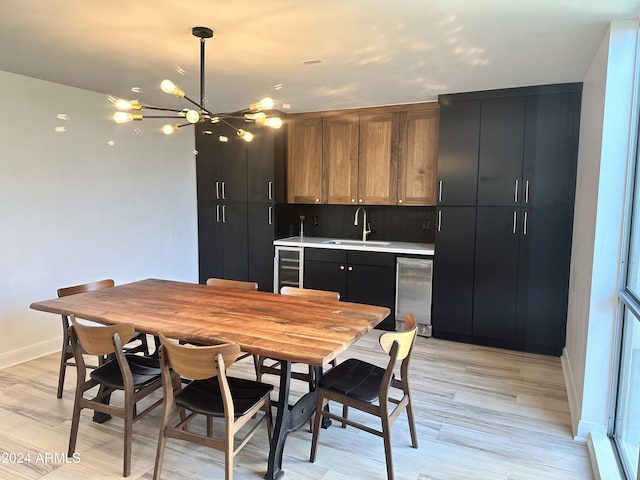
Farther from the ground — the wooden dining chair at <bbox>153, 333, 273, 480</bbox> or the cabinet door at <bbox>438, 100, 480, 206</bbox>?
the cabinet door at <bbox>438, 100, 480, 206</bbox>

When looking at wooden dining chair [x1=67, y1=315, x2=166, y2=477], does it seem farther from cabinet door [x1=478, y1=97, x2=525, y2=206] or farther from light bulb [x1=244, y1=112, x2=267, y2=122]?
cabinet door [x1=478, y1=97, x2=525, y2=206]

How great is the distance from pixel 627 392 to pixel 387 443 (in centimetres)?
137

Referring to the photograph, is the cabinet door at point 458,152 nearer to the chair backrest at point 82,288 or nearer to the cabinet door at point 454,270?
the cabinet door at point 454,270

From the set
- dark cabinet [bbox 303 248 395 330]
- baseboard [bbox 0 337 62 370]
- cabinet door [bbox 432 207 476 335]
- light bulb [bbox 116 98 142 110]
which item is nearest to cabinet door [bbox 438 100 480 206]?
cabinet door [bbox 432 207 476 335]

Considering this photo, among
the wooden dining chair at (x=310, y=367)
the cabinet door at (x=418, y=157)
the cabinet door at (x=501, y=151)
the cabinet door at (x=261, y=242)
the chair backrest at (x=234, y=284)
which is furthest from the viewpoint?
the cabinet door at (x=261, y=242)

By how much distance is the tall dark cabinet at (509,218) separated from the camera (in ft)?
12.3

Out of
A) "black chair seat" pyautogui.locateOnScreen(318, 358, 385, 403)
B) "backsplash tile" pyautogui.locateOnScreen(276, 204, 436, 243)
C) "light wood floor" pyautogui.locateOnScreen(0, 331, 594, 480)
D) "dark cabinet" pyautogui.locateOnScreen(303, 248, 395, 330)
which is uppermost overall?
"backsplash tile" pyautogui.locateOnScreen(276, 204, 436, 243)

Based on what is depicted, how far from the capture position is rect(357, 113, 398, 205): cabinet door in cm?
454

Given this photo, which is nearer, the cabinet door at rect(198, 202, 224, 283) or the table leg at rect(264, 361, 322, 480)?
the table leg at rect(264, 361, 322, 480)

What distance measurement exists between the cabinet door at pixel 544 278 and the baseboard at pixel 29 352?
428cm

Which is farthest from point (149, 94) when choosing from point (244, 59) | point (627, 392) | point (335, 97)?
point (627, 392)

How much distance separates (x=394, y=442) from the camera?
2.53m

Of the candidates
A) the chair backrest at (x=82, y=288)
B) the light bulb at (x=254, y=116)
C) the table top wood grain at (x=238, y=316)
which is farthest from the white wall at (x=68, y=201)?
the light bulb at (x=254, y=116)

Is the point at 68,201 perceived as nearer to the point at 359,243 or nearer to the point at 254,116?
the point at 254,116
